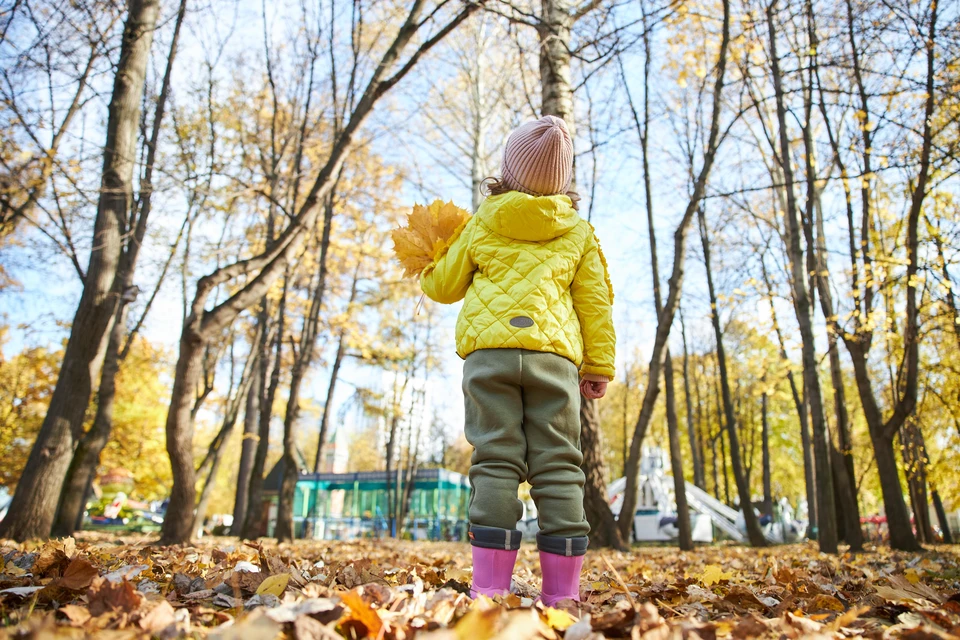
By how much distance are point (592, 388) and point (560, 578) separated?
33.5 inches

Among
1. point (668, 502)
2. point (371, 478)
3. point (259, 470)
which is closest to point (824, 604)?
point (259, 470)

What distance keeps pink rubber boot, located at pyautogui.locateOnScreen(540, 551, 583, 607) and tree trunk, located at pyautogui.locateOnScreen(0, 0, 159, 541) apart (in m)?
5.46

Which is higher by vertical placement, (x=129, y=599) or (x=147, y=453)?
(x=147, y=453)

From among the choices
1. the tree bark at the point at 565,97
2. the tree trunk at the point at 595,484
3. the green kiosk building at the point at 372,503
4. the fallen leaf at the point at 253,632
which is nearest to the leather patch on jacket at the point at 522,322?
the fallen leaf at the point at 253,632

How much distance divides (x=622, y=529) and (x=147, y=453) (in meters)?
17.8

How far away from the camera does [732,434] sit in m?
11.4

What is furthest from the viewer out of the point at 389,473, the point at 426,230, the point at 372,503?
the point at 372,503

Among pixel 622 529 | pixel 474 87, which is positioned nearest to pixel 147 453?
pixel 474 87

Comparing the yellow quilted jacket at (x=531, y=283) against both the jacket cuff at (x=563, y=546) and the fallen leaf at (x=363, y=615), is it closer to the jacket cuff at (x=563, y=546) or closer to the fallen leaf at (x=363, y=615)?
the jacket cuff at (x=563, y=546)

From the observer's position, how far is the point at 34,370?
17.5 metres

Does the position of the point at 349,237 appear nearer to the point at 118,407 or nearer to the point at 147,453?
the point at 118,407

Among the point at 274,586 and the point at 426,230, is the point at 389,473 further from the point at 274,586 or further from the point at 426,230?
the point at 274,586

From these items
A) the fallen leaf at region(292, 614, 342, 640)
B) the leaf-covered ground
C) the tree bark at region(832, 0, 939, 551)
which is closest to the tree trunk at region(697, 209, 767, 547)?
the tree bark at region(832, 0, 939, 551)

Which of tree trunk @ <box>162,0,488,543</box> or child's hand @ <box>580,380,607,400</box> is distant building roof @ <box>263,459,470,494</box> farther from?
child's hand @ <box>580,380,607,400</box>
